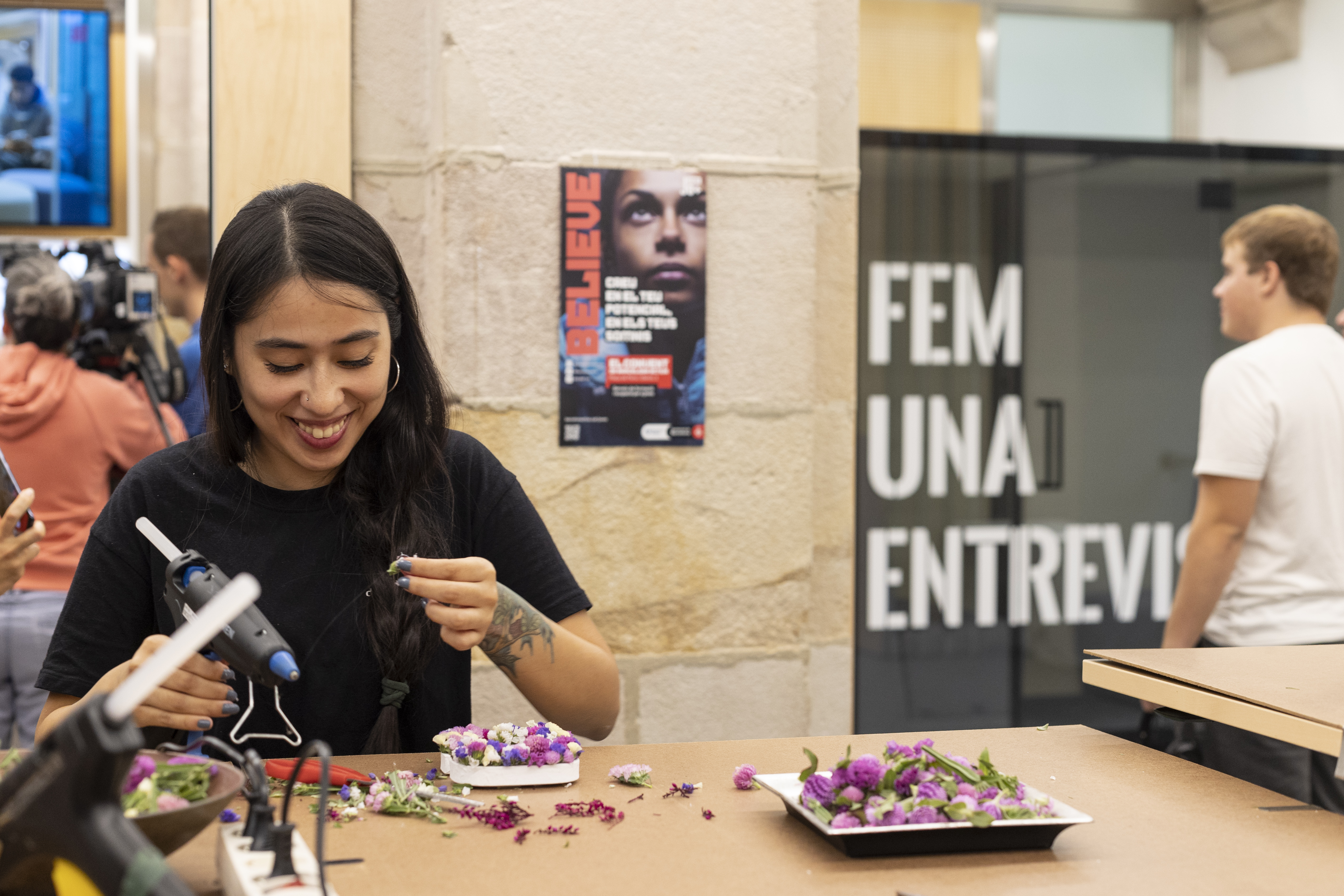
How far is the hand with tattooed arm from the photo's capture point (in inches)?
58.9

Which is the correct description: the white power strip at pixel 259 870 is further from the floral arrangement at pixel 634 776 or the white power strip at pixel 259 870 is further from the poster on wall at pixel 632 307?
the poster on wall at pixel 632 307

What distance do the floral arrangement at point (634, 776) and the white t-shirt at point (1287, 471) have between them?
1.88 m

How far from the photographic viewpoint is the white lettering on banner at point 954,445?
13.3ft

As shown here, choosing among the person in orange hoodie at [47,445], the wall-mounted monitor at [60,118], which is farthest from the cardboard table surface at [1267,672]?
the wall-mounted monitor at [60,118]

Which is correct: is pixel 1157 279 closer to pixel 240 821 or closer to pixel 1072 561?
pixel 1072 561

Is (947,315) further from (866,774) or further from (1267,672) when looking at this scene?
(866,774)

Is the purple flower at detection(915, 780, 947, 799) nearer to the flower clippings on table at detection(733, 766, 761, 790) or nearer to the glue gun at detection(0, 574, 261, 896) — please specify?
the flower clippings on table at detection(733, 766, 761, 790)

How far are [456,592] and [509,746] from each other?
193mm

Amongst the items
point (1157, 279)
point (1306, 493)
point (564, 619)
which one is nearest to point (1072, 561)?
point (1157, 279)

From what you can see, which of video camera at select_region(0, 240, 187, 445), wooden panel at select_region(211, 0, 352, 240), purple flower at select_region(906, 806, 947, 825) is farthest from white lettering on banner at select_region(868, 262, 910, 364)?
purple flower at select_region(906, 806, 947, 825)

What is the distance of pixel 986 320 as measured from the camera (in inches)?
162

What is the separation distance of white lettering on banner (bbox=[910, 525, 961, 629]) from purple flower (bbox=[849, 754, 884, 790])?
2.81 meters

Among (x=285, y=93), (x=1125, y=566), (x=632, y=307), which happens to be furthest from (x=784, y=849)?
(x=1125, y=566)

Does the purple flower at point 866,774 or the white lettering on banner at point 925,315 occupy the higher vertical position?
the white lettering on banner at point 925,315
